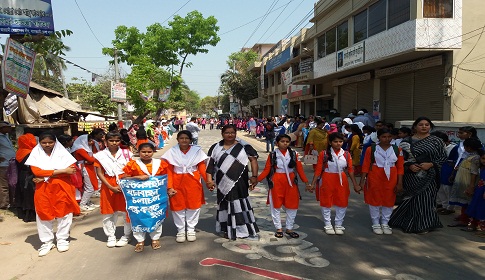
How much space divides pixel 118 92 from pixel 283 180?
43.7ft

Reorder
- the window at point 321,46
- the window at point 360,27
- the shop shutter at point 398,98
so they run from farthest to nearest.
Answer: the window at point 321,46 < the window at point 360,27 < the shop shutter at point 398,98

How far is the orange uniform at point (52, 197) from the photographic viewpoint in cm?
436

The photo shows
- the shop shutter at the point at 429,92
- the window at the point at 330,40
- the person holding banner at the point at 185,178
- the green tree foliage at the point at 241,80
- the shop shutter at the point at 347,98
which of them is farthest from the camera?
the green tree foliage at the point at 241,80

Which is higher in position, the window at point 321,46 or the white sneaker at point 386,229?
the window at point 321,46

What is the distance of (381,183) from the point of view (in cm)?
500

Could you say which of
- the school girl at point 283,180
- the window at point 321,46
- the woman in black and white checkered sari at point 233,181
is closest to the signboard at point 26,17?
the woman in black and white checkered sari at point 233,181

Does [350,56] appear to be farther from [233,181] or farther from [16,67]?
[16,67]

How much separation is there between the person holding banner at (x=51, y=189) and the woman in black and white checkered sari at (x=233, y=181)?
5.81 ft

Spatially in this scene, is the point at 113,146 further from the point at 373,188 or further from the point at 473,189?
the point at 473,189

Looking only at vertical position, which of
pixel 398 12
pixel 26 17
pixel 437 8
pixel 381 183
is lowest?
pixel 381 183

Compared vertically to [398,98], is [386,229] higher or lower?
lower

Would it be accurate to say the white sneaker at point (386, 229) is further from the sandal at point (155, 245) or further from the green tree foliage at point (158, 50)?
the green tree foliage at point (158, 50)

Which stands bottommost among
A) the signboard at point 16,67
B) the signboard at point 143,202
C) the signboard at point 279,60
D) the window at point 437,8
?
the signboard at point 143,202

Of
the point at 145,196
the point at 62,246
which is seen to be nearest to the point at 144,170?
the point at 145,196
